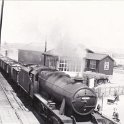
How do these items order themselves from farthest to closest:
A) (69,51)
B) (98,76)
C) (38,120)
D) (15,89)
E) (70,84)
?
(98,76)
(69,51)
(15,89)
(38,120)
(70,84)

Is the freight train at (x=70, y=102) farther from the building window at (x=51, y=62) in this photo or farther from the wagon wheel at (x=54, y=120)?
the building window at (x=51, y=62)

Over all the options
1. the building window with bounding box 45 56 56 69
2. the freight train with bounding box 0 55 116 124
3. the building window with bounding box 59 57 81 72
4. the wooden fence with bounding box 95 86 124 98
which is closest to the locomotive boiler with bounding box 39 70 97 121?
the freight train with bounding box 0 55 116 124

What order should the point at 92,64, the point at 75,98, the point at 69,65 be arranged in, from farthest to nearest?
the point at 92,64 < the point at 69,65 < the point at 75,98

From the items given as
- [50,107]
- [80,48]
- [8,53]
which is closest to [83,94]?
[50,107]

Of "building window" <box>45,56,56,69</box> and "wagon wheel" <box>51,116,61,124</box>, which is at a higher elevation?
"building window" <box>45,56,56,69</box>

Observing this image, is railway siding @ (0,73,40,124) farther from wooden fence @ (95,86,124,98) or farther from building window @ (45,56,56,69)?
building window @ (45,56,56,69)

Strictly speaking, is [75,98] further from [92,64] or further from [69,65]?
[92,64]

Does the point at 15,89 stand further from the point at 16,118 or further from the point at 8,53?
the point at 8,53

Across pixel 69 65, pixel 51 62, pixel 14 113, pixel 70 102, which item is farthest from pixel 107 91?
pixel 70 102

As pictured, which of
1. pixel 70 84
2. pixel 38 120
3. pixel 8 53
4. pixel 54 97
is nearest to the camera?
pixel 70 84

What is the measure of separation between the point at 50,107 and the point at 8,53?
2976 inches

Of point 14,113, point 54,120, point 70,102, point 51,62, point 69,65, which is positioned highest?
point 51,62

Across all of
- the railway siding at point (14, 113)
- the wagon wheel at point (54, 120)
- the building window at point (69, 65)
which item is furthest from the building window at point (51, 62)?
the wagon wheel at point (54, 120)

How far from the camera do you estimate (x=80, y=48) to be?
22.7 metres
